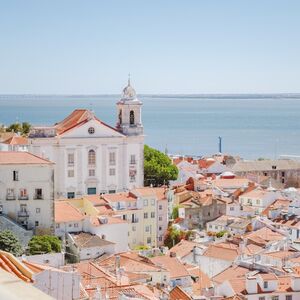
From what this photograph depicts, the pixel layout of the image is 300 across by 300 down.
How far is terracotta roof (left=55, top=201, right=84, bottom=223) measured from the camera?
19.1m

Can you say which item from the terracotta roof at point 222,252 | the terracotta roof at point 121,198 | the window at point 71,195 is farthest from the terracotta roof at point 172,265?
the window at point 71,195

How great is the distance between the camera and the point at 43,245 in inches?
656

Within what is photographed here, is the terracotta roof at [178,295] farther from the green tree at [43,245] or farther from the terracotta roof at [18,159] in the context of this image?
the terracotta roof at [18,159]

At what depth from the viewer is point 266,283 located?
1320cm

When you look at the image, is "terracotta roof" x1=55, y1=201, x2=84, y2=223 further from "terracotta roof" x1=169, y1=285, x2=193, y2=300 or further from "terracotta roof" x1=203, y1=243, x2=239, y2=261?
"terracotta roof" x1=169, y1=285, x2=193, y2=300

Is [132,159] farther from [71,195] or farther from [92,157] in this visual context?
[71,195]

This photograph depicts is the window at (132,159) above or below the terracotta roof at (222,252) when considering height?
above

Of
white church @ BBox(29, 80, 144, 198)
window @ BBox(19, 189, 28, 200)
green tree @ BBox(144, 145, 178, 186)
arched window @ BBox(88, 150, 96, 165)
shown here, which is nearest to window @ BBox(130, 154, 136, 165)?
white church @ BBox(29, 80, 144, 198)

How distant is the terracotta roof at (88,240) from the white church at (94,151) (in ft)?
29.9

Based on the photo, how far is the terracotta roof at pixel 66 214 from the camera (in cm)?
1914

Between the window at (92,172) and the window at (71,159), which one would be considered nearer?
the window at (71,159)

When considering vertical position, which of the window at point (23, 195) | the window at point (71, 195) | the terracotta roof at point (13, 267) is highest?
the terracotta roof at point (13, 267)

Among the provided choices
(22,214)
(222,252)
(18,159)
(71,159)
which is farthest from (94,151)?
(222,252)

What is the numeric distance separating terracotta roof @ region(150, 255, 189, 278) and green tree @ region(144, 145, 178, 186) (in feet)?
49.6
